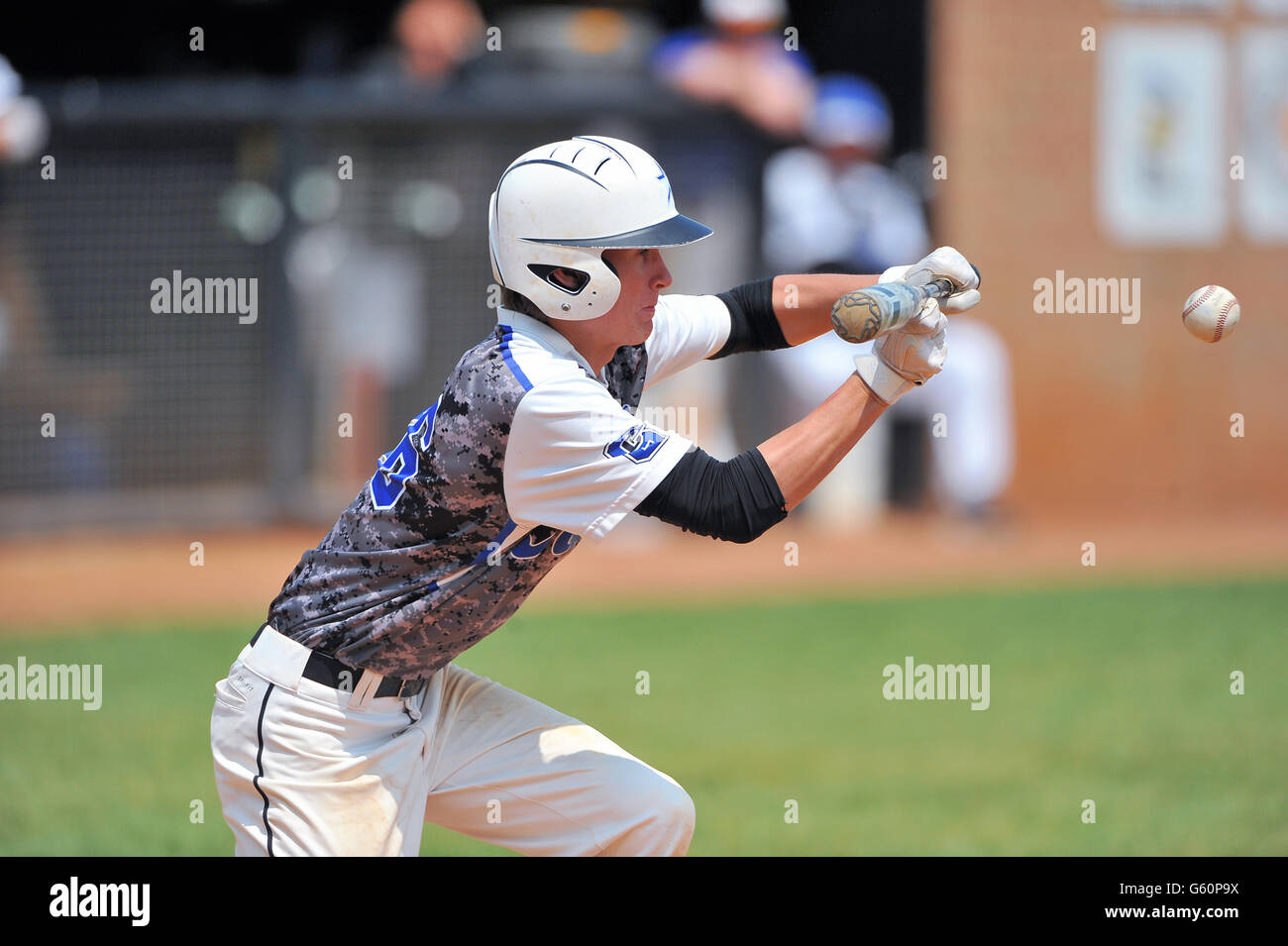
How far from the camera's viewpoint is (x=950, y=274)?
3812mm

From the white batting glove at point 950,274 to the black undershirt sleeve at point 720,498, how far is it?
67 cm

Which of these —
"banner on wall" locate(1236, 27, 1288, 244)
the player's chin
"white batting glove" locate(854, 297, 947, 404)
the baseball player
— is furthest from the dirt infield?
"white batting glove" locate(854, 297, 947, 404)

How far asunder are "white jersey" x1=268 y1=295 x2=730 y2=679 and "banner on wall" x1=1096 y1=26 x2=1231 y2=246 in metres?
10.4

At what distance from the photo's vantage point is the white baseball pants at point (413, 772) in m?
3.76

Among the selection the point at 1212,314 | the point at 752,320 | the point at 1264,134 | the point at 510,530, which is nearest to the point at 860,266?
the point at 1264,134

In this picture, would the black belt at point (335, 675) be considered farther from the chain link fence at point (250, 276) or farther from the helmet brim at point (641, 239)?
the chain link fence at point (250, 276)

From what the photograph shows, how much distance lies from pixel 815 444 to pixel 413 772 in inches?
50.9

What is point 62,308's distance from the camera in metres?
11.0

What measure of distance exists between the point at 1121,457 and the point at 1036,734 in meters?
6.66

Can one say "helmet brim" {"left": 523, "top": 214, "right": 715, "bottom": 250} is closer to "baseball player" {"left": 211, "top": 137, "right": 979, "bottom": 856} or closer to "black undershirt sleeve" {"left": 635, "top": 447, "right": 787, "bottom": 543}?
"baseball player" {"left": 211, "top": 137, "right": 979, "bottom": 856}

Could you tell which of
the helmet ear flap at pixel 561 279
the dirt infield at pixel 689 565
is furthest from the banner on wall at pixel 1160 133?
the helmet ear flap at pixel 561 279

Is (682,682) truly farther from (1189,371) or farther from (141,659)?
(1189,371)

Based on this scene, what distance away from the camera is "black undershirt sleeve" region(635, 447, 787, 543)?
347 cm

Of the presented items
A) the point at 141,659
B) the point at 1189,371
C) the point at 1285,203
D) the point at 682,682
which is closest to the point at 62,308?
the point at 141,659
